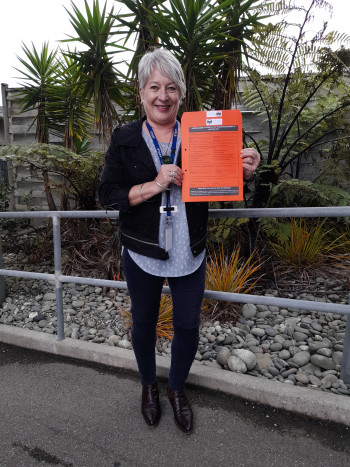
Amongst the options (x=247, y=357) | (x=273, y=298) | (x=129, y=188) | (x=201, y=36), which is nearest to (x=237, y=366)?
(x=247, y=357)

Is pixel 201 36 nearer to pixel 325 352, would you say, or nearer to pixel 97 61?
pixel 97 61

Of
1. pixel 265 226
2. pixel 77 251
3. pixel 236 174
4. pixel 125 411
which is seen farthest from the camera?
pixel 77 251

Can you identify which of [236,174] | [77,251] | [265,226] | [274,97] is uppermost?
[274,97]

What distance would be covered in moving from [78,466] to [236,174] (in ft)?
5.23

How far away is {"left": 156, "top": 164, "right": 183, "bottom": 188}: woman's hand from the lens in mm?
1529

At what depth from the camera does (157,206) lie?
169 cm

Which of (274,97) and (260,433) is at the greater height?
(274,97)

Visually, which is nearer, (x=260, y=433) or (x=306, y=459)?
A: (x=306, y=459)

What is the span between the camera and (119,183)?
1729 millimetres

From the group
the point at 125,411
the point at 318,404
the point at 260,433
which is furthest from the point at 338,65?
the point at 125,411

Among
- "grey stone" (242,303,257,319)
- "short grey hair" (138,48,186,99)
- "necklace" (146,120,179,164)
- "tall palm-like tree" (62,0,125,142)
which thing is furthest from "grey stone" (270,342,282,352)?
"tall palm-like tree" (62,0,125,142)

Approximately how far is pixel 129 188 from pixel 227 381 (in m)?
1.39

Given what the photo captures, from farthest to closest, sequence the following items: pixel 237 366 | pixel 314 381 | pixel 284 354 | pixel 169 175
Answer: pixel 284 354 < pixel 237 366 < pixel 314 381 < pixel 169 175

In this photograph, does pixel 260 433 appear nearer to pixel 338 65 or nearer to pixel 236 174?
pixel 236 174
